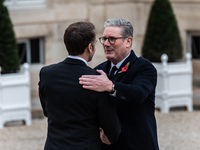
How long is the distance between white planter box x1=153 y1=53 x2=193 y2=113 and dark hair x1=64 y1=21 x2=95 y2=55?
509 cm

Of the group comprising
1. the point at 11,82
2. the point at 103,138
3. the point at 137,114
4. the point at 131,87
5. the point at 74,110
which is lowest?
the point at 11,82

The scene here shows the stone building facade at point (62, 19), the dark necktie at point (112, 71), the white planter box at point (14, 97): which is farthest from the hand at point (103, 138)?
the stone building facade at point (62, 19)

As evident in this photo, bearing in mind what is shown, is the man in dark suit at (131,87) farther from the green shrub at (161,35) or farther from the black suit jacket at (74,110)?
the green shrub at (161,35)

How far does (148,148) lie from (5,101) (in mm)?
4367

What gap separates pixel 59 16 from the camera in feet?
30.3

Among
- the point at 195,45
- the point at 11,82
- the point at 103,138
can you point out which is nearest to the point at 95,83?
the point at 103,138

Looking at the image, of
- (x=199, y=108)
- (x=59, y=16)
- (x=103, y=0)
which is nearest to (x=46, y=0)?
(x=59, y=16)

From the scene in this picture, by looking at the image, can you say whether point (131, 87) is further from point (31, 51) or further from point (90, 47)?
point (31, 51)

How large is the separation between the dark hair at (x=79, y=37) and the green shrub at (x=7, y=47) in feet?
15.8

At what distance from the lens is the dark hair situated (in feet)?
9.27

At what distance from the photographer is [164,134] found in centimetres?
678

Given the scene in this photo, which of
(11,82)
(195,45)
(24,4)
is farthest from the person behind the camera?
(195,45)

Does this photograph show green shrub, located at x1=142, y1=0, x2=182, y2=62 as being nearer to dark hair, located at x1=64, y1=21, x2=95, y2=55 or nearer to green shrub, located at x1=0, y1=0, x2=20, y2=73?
green shrub, located at x1=0, y1=0, x2=20, y2=73

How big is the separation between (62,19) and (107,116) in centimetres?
662
